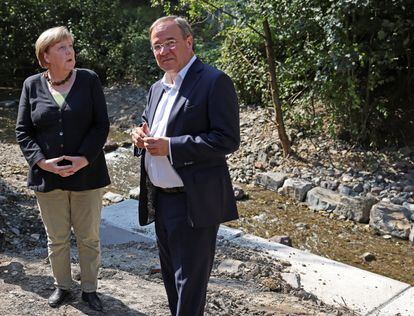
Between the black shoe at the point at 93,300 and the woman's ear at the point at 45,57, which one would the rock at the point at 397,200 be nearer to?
the black shoe at the point at 93,300

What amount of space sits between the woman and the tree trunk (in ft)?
13.8

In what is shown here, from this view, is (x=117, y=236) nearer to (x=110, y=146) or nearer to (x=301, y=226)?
(x=301, y=226)

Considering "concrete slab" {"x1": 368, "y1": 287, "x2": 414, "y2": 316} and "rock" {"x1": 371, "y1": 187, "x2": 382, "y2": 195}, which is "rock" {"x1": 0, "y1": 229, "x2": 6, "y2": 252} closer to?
"concrete slab" {"x1": 368, "y1": 287, "x2": 414, "y2": 316}

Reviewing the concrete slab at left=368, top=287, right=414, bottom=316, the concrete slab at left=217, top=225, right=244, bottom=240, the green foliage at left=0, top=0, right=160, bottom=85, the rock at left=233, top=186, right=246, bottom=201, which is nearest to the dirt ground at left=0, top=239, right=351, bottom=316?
the concrete slab at left=368, top=287, right=414, bottom=316

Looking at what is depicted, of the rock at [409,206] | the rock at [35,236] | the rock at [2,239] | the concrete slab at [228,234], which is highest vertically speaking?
the rock at [2,239]

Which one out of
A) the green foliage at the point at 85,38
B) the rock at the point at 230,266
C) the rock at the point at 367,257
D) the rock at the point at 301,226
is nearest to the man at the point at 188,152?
the rock at the point at 230,266

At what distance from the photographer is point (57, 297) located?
3.24 metres

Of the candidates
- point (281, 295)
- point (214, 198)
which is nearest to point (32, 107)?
point (214, 198)

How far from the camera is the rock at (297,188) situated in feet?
21.6

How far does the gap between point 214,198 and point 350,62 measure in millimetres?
4291

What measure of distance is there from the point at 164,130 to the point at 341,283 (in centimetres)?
230

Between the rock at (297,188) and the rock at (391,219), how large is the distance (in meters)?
0.92

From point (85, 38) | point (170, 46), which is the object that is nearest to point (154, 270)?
point (170, 46)

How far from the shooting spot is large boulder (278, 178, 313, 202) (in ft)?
21.6
